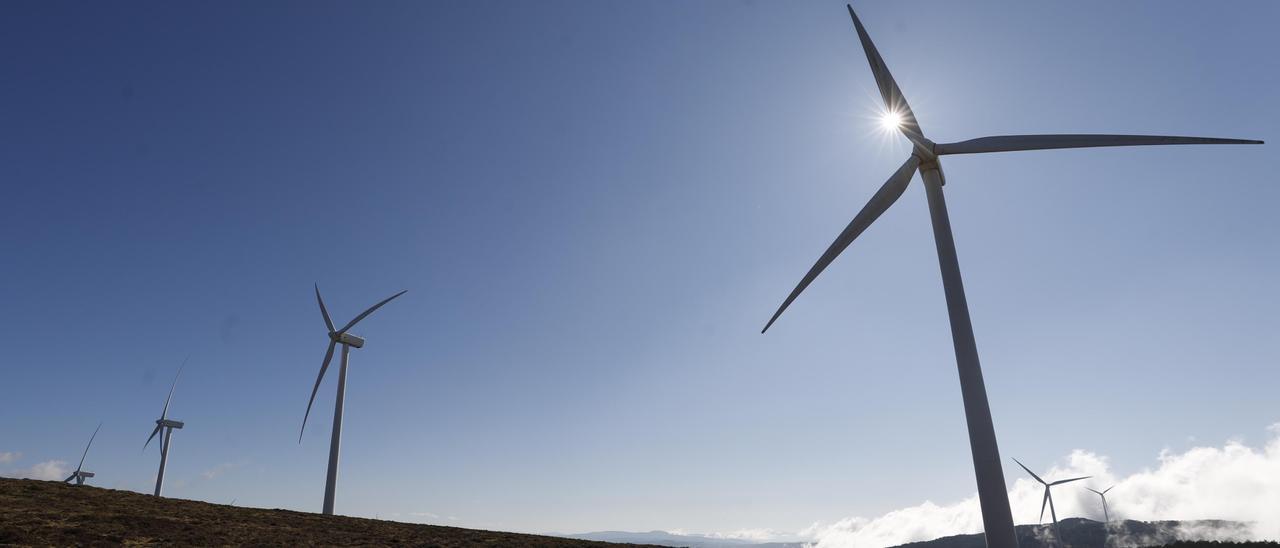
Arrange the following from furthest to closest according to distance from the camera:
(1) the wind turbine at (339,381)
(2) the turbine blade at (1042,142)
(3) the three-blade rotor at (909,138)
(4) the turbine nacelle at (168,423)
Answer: (4) the turbine nacelle at (168,423)
(1) the wind turbine at (339,381)
(3) the three-blade rotor at (909,138)
(2) the turbine blade at (1042,142)

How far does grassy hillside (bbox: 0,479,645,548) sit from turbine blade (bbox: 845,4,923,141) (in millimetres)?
35108

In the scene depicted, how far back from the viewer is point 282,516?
1604 inches

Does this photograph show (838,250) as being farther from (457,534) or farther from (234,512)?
(234,512)

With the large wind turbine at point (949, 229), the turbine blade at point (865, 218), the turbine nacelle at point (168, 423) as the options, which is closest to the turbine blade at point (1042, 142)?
the large wind turbine at point (949, 229)

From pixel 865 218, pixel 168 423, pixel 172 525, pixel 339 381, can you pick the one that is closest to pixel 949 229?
pixel 865 218

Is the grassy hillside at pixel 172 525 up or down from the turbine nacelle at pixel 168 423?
down

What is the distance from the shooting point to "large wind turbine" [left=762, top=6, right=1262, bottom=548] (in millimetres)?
22594

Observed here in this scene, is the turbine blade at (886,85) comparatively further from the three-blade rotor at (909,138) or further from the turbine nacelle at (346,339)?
the turbine nacelle at (346,339)

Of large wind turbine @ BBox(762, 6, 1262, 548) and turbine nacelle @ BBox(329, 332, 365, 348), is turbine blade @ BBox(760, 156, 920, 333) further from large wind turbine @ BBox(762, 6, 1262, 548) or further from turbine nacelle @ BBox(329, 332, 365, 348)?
turbine nacelle @ BBox(329, 332, 365, 348)

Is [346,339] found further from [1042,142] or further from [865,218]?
[1042,142]

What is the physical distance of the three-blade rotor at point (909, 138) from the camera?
108 ft

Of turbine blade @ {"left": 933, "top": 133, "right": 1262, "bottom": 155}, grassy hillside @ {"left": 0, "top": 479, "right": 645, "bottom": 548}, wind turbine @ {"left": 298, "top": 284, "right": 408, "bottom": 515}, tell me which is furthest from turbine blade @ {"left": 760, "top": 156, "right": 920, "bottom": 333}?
wind turbine @ {"left": 298, "top": 284, "right": 408, "bottom": 515}

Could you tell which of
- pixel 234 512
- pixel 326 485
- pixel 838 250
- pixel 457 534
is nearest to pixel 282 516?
pixel 234 512

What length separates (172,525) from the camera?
1254 inches
